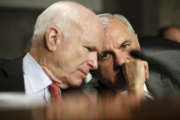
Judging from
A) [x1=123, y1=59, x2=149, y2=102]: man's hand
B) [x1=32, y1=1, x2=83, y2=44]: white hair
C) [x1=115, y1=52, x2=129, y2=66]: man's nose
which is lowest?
[x1=123, y1=59, x2=149, y2=102]: man's hand

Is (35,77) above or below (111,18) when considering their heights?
below

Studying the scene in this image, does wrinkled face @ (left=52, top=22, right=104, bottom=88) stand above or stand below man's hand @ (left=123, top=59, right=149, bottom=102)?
above

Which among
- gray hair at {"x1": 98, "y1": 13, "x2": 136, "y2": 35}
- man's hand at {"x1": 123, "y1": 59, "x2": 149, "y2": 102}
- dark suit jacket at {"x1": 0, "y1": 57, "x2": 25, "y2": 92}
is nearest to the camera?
dark suit jacket at {"x1": 0, "y1": 57, "x2": 25, "y2": 92}

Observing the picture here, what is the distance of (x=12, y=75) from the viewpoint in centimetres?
65

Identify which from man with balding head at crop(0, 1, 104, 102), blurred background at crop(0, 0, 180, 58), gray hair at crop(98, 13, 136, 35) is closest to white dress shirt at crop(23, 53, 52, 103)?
man with balding head at crop(0, 1, 104, 102)

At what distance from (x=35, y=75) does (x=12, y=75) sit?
5 cm

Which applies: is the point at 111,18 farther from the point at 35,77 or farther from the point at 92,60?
the point at 35,77

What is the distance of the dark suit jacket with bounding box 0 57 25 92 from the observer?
627 mm

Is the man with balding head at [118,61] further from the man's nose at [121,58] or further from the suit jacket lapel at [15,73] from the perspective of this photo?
the suit jacket lapel at [15,73]

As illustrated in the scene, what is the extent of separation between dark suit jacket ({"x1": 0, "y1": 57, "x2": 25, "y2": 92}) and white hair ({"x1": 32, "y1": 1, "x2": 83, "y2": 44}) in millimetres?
78

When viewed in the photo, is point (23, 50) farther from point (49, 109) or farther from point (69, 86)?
point (49, 109)

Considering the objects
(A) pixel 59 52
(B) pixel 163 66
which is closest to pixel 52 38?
(A) pixel 59 52

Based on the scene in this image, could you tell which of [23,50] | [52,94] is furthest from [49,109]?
[23,50]

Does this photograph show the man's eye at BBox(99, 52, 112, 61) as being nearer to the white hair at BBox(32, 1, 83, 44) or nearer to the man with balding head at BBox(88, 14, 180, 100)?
the man with balding head at BBox(88, 14, 180, 100)
